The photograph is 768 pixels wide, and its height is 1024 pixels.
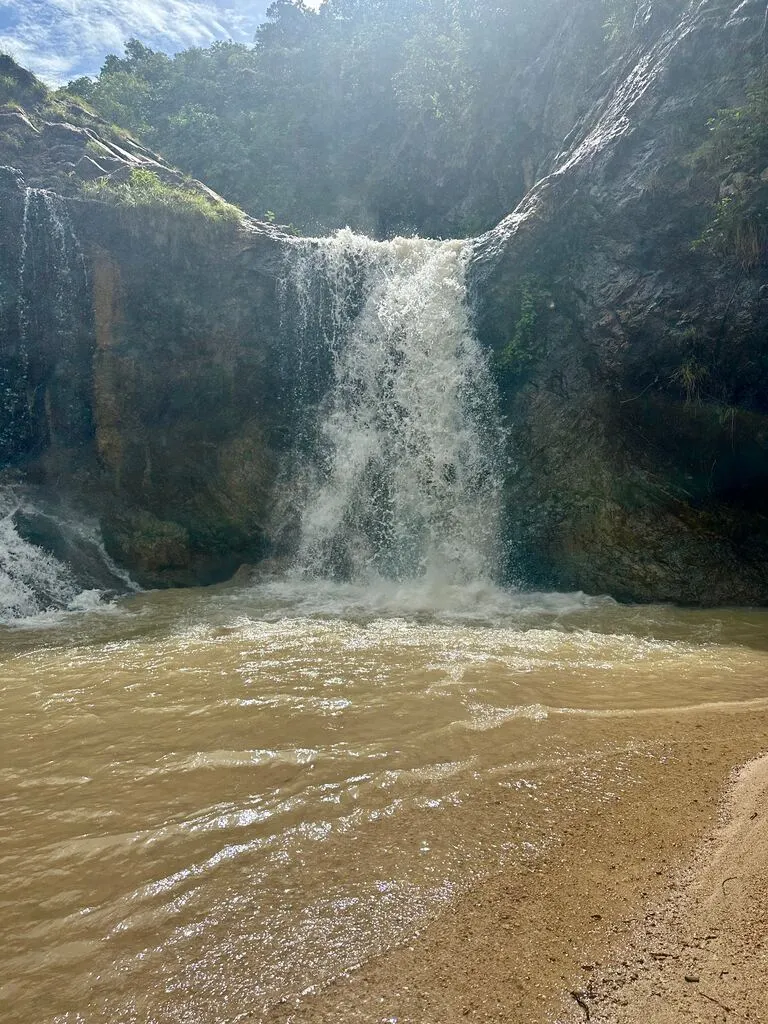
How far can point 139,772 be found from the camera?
3.82 m

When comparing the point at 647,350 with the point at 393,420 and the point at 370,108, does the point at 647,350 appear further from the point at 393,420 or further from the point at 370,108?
the point at 370,108

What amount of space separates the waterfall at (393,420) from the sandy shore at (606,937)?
7611mm

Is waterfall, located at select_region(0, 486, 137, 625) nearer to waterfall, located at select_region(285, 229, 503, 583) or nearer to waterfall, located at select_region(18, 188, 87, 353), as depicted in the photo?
waterfall, located at select_region(18, 188, 87, 353)

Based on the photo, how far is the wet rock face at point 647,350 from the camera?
952 cm

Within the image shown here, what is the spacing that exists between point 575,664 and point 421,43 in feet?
84.4

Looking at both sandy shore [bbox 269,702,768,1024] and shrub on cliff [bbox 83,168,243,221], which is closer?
sandy shore [bbox 269,702,768,1024]

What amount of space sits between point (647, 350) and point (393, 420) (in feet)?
14.7

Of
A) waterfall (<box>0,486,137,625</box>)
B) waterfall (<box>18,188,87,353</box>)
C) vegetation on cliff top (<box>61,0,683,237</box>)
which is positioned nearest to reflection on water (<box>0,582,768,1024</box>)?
waterfall (<box>0,486,137,625</box>)

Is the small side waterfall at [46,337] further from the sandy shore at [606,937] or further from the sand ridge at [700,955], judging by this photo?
the sand ridge at [700,955]

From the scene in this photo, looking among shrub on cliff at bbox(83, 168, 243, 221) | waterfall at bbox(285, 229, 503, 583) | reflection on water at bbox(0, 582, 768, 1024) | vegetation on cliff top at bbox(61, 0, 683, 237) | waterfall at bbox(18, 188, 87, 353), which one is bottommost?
reflection on water at bbox(0, 582, 768, 1024)

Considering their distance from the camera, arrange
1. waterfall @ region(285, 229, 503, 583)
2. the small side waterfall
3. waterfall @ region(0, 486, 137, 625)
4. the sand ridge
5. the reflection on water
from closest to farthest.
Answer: the sand ridge
the reflection on water
waterfall @ region(0, 486, 137, 625)
waterfall @ region(285, 229, 503, 583)
the small side waterfall

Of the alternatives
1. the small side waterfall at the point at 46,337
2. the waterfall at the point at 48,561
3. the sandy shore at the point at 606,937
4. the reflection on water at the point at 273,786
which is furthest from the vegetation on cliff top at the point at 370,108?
the sandy shore at the point at 606,937

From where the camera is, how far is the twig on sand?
6.36 feet

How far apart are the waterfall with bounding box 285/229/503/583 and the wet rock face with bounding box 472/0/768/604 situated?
68 centimetres
